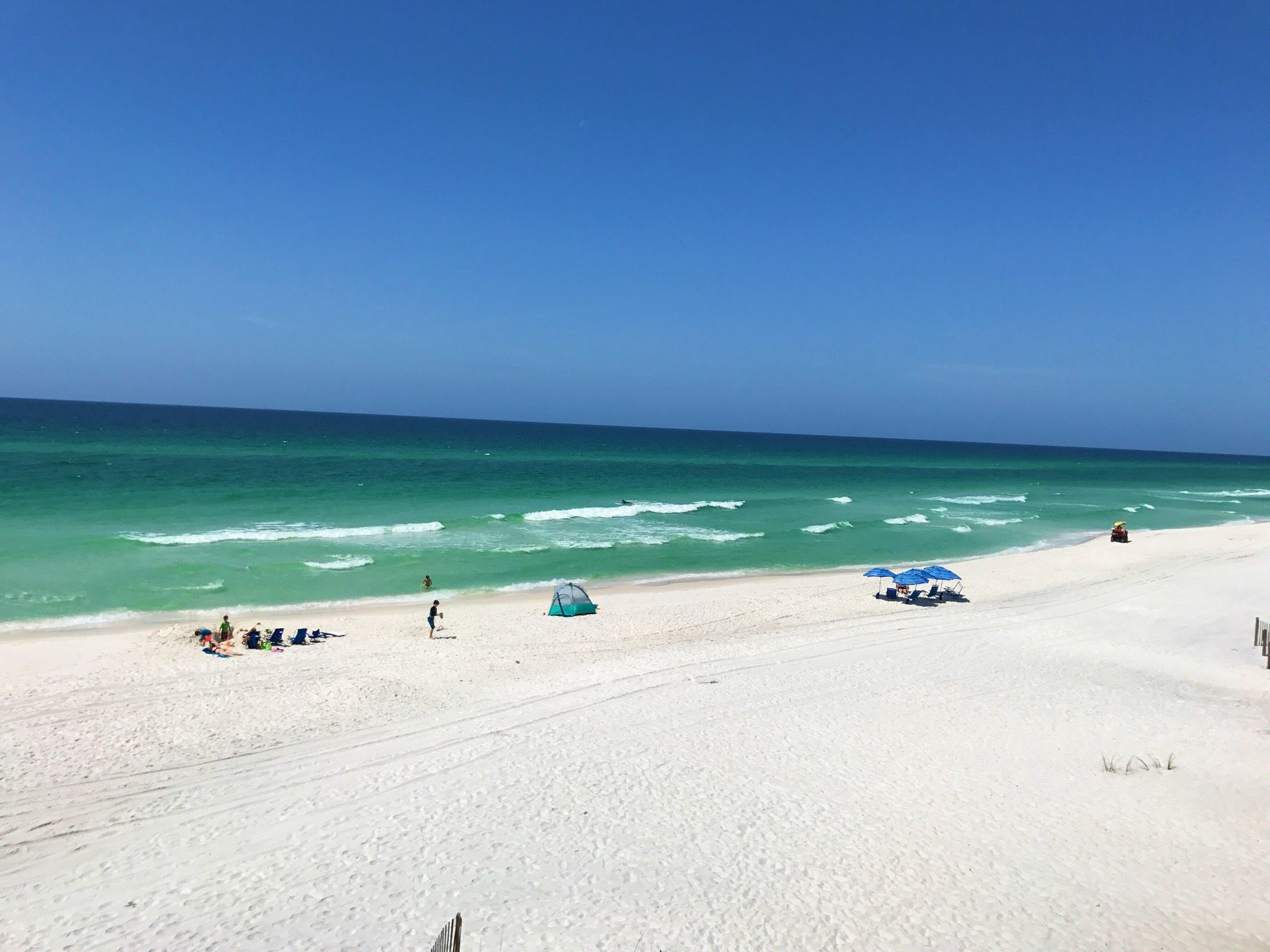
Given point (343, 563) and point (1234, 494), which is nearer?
point (343, 563)

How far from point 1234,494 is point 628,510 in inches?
2509

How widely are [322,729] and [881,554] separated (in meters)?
26.2

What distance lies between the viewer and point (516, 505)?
44.0 metres

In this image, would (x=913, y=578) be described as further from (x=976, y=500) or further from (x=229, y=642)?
(x=976, y=500)

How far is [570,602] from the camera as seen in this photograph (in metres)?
20.9

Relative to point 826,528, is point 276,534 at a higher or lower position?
lower

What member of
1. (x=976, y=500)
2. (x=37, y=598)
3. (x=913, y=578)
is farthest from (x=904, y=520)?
(x=37, y=598)

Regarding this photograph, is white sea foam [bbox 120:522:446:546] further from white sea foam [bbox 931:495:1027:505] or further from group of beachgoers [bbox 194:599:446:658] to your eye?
white sea foam [bbox 931:495:1027:505]

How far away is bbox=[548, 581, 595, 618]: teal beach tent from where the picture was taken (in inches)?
816

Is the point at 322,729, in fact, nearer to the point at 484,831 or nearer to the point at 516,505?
the point at 484,831

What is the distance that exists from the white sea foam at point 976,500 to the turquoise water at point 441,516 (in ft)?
1.33

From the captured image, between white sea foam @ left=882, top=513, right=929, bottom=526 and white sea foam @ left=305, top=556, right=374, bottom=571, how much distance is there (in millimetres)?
28589

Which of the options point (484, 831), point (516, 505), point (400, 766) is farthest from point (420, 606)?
point (516, 505)

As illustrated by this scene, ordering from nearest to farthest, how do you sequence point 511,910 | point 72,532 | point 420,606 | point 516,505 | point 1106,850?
point 511,910
point 1106,850
point 420,606
point 72,532
point 516,505
